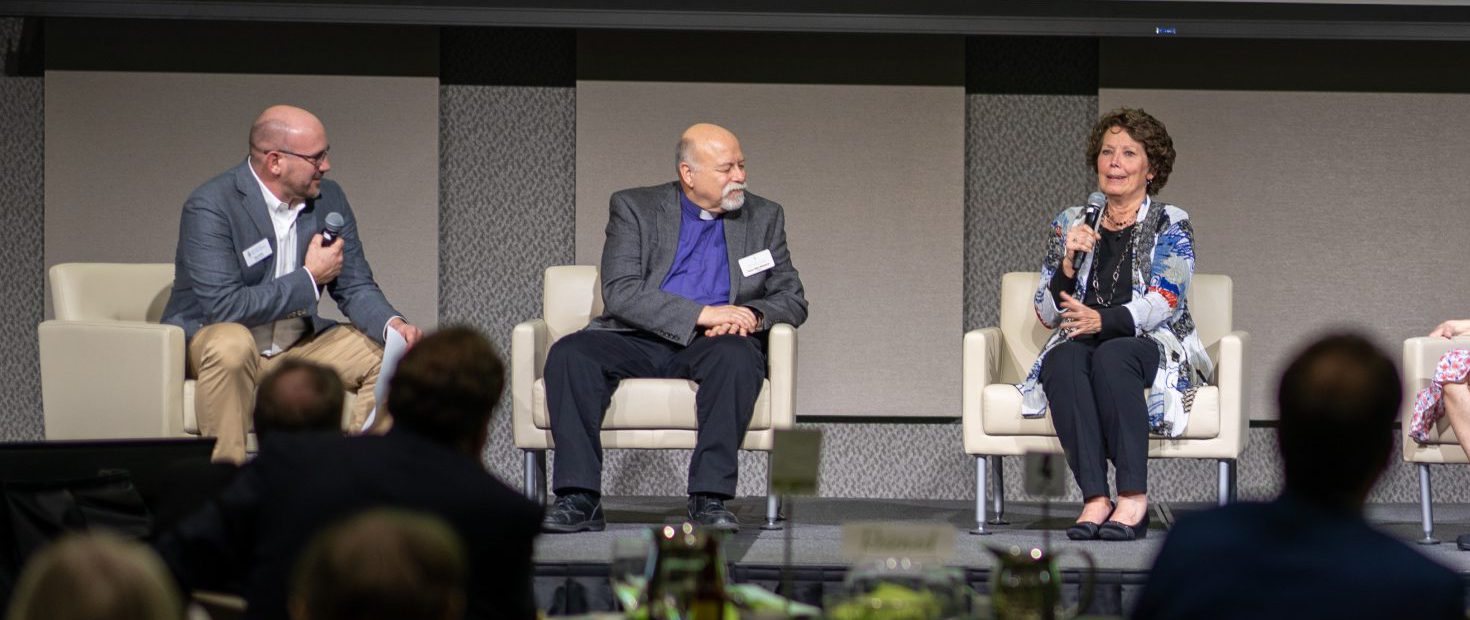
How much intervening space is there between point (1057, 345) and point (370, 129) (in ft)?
7.75

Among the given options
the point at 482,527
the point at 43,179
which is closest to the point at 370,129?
the point at 43,179

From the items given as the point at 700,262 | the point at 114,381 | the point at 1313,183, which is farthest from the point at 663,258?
the point at 1313,183

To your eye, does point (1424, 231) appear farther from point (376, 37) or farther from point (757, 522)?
point (376, 37)

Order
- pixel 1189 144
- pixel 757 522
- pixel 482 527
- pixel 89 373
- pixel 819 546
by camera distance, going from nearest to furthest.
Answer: pixel 482 527 < pixel 819 546 < pixel 89 373 < pixel 757 522 < pixel 1189 144

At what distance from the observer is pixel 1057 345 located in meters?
4.22

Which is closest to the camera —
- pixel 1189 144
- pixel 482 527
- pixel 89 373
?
pixel 482 527

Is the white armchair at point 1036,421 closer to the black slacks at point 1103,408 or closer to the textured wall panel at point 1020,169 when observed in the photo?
the black slacks at point 1103,408

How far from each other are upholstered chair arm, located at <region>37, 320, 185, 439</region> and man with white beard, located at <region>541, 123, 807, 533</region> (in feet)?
3.05

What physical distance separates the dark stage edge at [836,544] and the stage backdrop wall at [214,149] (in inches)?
44.2

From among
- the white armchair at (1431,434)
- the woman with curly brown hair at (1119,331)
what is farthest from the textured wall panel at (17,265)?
the white armchair at (1431,434)

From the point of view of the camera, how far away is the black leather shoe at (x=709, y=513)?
408cm

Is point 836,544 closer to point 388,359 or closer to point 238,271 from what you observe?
point 388,359

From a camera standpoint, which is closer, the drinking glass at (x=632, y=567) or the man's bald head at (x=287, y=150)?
the drinking glass at (x=632, y=567)

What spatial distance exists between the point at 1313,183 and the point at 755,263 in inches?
78.8
